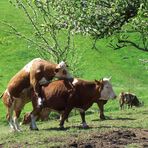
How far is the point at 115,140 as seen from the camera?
14438 millimetres

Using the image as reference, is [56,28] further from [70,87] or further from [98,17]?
[70,87]

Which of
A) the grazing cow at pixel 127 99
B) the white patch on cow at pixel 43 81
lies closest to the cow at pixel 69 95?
the white patch on cow at pixel 43 81

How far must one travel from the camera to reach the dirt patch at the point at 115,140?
13.7 m

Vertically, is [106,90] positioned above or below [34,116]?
above

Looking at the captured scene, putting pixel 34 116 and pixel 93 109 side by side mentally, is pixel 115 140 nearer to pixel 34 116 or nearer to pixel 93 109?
pixel 34 116

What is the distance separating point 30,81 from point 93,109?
55.0ft

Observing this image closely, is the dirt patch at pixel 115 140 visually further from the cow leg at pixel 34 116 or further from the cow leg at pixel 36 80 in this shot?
the cow leg at pixel 34 116

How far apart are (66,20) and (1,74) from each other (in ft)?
86.0

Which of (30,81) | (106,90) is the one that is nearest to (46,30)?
(106,90)

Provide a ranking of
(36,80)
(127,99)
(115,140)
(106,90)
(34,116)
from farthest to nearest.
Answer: (127,99), (106,90), (34,116), (36,80), (115,140)

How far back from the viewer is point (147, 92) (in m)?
41.8

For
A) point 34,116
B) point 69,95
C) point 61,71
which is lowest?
point 34,116

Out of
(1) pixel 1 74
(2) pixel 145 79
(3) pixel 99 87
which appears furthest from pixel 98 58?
(3) pixel 99 87

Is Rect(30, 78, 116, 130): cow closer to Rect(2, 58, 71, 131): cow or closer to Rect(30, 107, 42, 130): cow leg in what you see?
Rect(30, 107, 42, 130): cow leg
